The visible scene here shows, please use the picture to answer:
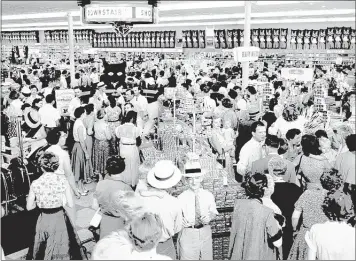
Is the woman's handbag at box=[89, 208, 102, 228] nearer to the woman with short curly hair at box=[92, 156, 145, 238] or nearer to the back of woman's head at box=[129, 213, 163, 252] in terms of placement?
the woman with short curly hair at box=[92, 156, 145, 238]

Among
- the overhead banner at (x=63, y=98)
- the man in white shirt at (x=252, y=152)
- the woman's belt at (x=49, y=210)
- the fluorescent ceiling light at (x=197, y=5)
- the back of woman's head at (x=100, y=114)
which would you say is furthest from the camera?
the overhead banner at (x=63, y=98)

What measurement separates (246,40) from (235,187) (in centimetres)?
536

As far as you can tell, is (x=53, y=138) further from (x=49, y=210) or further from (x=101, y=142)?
(x=101, y=142)

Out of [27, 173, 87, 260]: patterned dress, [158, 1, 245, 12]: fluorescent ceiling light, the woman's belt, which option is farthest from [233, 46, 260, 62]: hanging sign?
the woman's belt

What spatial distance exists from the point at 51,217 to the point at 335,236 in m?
2.48

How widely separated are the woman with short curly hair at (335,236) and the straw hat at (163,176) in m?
1.31

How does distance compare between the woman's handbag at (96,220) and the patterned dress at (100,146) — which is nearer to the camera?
the woman's handbag at (96,220)

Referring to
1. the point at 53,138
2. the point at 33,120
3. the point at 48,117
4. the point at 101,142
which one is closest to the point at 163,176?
the point at 53,138

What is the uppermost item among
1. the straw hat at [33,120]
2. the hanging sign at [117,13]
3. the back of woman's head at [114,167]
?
the hanging sign at [117,13]

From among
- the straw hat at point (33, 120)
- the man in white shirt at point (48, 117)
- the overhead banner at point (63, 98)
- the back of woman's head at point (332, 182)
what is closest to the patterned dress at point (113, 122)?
the man in white shirt at point (48, 117)

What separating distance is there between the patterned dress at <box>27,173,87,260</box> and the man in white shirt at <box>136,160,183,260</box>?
0.75m

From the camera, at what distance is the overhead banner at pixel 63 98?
8881 mm

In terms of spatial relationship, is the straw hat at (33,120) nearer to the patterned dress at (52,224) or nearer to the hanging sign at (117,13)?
the hanging sign at (117,13)

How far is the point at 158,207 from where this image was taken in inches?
145
